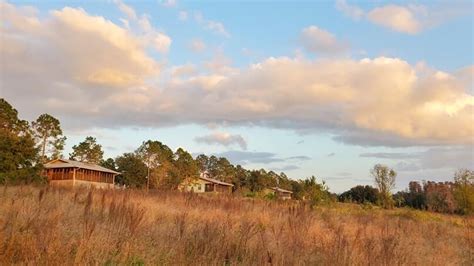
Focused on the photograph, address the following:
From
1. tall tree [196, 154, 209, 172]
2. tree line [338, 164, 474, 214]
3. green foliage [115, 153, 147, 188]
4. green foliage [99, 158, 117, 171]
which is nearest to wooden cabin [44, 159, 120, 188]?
green foliage [115, 153, 147, 188]

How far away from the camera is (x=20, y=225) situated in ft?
22.3

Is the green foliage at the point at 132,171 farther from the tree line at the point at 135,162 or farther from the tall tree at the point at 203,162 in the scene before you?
the tall tree at the point at 203,162

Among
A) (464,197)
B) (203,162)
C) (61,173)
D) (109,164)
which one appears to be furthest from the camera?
(203,162)

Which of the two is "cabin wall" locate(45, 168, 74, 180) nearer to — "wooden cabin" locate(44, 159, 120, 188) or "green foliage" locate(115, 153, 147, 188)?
"wooden cabin" locate(44, 159, 120, 188)

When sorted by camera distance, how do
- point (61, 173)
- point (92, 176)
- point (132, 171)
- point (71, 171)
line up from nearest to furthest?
point (71, 171) → point (61, 173) → point (92, 176) → point (132, 171)

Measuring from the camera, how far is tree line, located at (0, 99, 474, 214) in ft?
105

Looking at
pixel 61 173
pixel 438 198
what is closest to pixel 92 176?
pixel 61 173

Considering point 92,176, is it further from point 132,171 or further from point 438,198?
point 438,198

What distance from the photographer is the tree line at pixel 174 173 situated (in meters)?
31.9

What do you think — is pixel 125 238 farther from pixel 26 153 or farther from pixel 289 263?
pixel 26 153

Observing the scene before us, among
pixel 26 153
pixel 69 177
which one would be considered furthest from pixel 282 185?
pixel 26 153

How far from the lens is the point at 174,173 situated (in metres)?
76.5

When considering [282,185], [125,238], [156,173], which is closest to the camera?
[125,238]

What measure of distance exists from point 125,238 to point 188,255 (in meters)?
1.15
